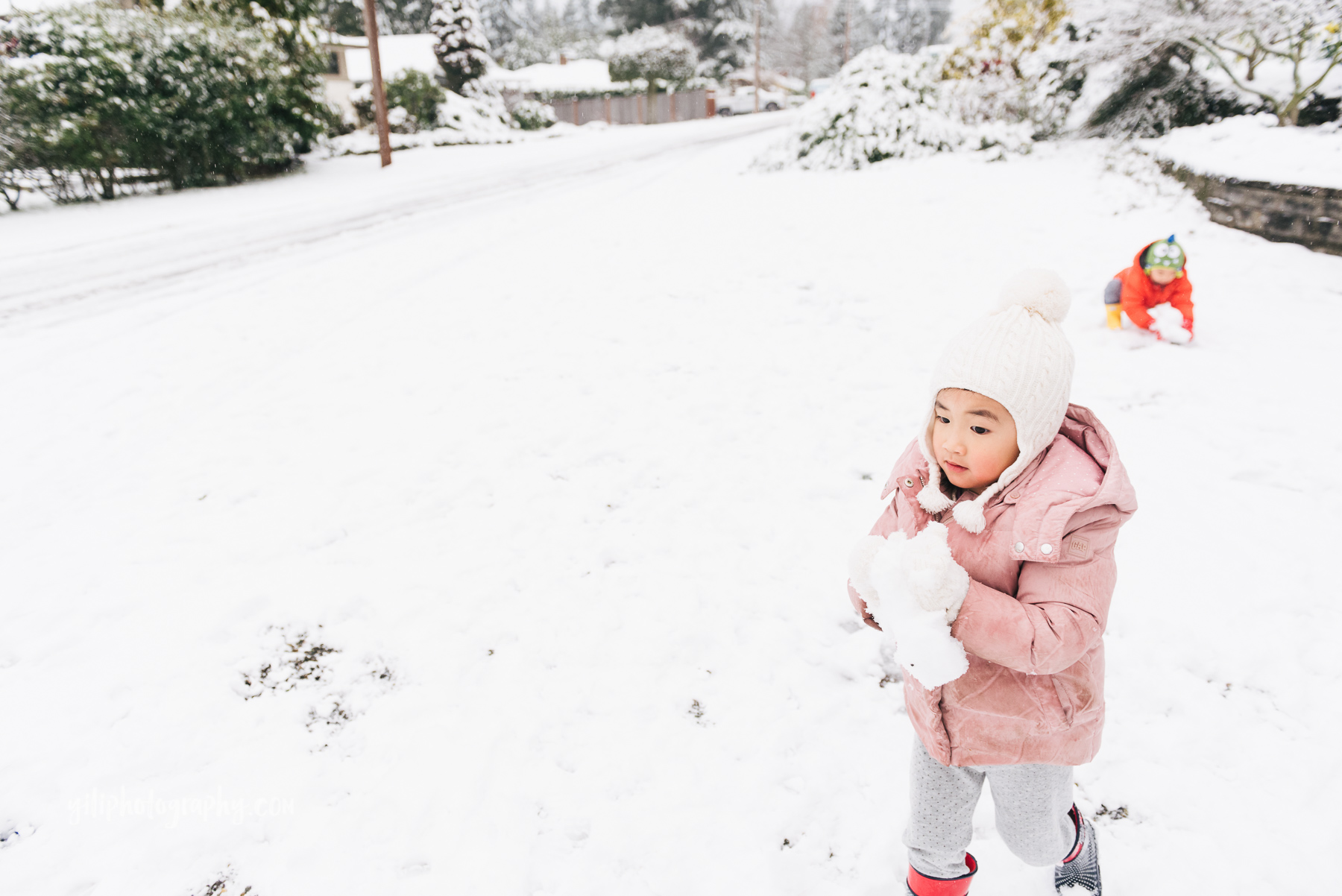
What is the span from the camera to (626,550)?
10.7 feet

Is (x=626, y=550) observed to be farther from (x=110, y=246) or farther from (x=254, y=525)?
(x=110, y=246)

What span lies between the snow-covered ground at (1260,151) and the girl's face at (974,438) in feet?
22.3

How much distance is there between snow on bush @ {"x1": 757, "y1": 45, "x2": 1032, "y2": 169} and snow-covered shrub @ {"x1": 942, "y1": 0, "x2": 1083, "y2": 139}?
22.1 inches

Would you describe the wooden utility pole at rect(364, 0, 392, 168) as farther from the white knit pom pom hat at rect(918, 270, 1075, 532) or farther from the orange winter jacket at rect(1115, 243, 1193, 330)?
the white knit pom pom hat at rect(918, 270, 1075, 532)

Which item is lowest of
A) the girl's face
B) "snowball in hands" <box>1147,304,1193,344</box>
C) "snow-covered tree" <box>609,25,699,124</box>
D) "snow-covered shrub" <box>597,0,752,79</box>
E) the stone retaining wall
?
"snowball in hands" <box>1147,304,1193,344</box>

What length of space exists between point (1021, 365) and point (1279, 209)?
281 inches

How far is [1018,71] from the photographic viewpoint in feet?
39.5

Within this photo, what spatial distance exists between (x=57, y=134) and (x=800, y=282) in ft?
37.9

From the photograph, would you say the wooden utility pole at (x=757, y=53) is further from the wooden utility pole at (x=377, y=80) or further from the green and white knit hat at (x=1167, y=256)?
the green and white knit hat at (x=1167, y=256)

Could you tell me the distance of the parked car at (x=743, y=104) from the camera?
36094 millimetres

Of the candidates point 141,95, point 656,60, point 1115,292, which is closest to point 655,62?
point 656,60

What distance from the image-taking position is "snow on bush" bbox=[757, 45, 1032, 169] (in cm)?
1066

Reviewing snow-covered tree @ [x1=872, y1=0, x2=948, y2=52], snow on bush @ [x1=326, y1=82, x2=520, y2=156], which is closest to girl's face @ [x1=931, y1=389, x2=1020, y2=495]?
snow on bush @ [x1=326, y1=82, x2=520, y2=156]

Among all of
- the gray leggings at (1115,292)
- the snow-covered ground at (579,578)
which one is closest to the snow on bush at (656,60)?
the snow-covered ground at (579,578)
